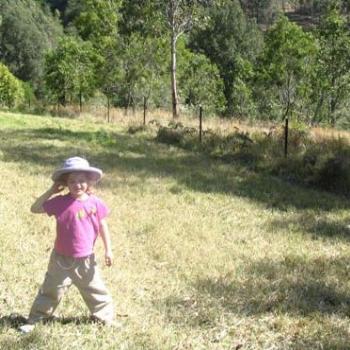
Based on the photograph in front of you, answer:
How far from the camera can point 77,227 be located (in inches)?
179

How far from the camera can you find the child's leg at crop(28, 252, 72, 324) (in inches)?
180

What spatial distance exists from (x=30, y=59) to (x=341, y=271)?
68471mm

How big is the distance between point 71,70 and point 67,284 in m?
31.8

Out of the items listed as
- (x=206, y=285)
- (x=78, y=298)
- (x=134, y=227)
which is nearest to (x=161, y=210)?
(x=134, y=227)

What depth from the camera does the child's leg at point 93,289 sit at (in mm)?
4621

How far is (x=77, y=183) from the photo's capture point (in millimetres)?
A: 4539

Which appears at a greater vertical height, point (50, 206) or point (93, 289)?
point (50, 206)

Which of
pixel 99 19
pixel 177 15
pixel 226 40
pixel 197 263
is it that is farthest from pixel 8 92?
pixel 197 263

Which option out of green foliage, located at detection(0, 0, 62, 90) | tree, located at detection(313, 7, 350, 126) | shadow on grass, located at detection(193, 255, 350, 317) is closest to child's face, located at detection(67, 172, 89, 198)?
shadow on grass, located at detection(193, 255, 350, 317)

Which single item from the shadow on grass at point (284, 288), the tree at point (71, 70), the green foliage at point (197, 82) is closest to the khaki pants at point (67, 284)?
the shadow on grass at point (284, 288)

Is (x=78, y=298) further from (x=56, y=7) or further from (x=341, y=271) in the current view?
(x=56, y=7)

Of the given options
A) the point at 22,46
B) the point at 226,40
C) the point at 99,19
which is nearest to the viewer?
the point at 99,19

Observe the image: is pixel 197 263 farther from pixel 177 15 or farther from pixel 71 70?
pixel 71 70

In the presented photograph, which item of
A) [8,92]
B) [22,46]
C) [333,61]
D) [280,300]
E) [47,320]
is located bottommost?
[280,300]
